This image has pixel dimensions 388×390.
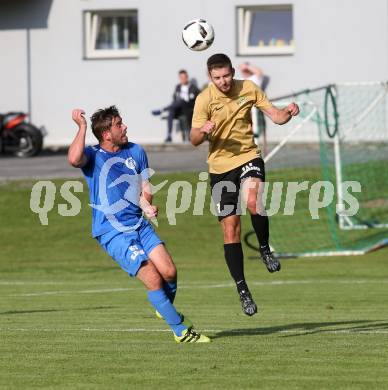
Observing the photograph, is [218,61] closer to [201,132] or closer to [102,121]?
[201,132]

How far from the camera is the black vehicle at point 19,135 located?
1326 inches

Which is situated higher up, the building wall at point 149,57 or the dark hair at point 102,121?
the building wall at point 149,57

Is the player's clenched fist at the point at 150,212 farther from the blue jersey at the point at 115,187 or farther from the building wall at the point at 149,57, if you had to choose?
the building wall at the point at 149,57

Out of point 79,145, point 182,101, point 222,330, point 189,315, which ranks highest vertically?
point 182,101

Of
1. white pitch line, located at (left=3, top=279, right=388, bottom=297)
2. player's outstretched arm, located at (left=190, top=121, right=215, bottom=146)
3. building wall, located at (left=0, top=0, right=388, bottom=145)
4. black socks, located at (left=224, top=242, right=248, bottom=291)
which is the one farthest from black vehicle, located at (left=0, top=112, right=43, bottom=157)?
player's outstretched arm, located at (left=190, top=121, right=215, bottom=146)

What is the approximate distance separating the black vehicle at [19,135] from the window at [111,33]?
3.95 meters

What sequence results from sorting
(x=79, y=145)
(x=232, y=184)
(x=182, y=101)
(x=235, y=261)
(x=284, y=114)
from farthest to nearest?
(x=182, y=101) < (x=232, y=184) < (x=235, y=261) < (x=284, y=114) < (x=79, y=145)

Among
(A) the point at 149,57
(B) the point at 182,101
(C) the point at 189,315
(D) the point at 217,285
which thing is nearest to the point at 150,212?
(C) the point at 189,315

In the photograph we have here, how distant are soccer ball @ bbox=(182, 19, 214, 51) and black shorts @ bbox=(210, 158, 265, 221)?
1.53 metres

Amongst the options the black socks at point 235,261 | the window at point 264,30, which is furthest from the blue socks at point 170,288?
the window at point 264,30

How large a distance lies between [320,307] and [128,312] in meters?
2.23

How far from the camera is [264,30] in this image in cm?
3584

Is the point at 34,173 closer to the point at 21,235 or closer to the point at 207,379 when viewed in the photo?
the point at 21,235

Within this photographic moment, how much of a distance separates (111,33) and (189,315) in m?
23.7
